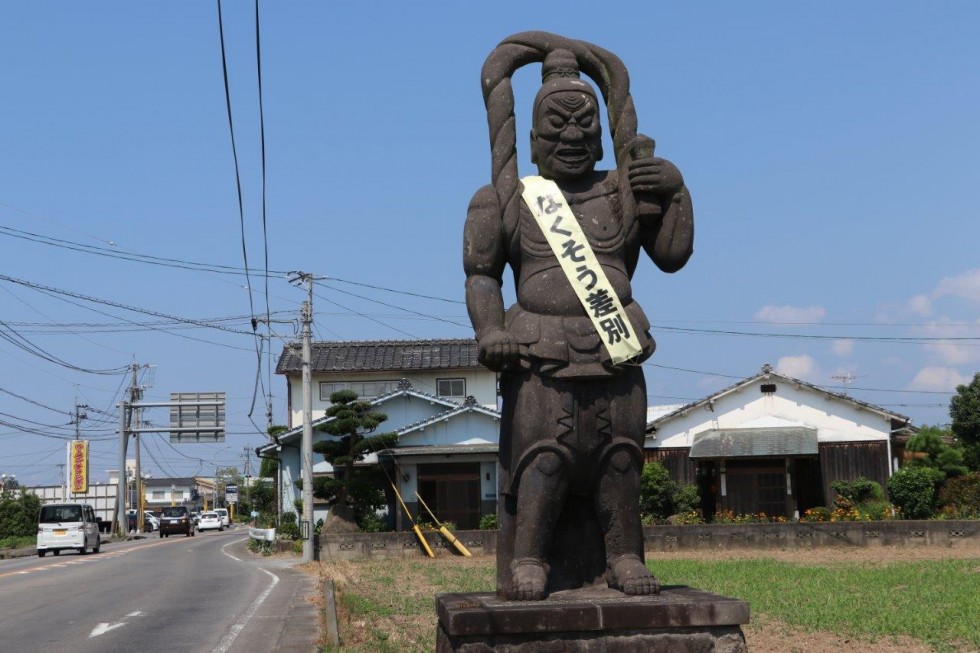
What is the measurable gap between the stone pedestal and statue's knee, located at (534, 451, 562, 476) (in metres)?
0.74

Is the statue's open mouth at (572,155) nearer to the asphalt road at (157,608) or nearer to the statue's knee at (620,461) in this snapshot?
the statue's knee at (620,461)

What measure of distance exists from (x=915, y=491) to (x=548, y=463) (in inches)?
908

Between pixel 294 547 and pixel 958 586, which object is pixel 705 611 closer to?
pixel 958 586

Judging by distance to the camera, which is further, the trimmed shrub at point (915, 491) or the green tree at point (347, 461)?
the green tree at point (347, 461)

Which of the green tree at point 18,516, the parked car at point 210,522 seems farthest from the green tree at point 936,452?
the parked car at point 210,522

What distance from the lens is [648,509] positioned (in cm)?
2812

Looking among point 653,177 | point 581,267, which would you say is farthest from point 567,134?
point 581,267

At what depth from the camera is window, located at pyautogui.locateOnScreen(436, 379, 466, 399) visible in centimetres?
3997

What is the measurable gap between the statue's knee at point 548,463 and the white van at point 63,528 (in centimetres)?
3174

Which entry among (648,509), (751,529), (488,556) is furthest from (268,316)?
(751,529)

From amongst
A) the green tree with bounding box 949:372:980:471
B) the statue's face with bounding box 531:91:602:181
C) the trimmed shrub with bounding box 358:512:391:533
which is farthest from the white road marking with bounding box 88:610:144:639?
the green tree with bounding box 949:372:980:471

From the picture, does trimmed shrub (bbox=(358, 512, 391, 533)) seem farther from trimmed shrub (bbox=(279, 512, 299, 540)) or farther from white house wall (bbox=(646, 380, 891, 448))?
white house wall (bbox=(646, 380, 891, 448))

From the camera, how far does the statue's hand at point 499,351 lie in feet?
19.6

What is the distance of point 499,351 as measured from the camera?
236 inches
